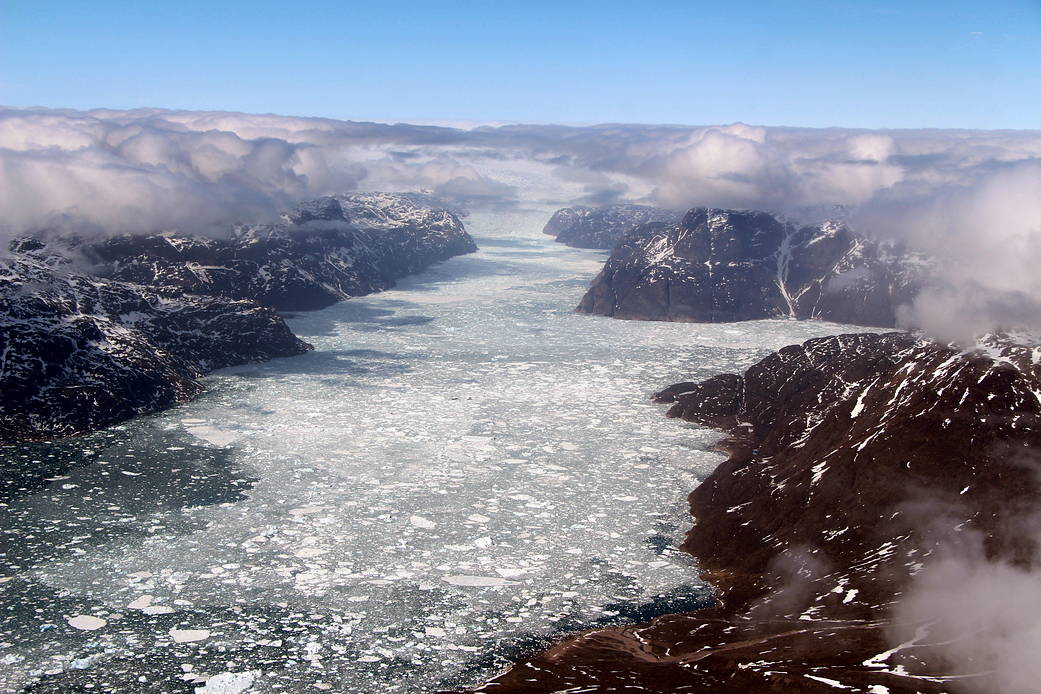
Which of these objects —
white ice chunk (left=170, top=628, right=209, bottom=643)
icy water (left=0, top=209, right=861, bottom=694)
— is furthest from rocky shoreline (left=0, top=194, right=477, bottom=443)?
white ice chunk (left=170, top=628, right=209, bottom=643)

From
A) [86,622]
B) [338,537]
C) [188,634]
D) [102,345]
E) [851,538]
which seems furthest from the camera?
[102,345]

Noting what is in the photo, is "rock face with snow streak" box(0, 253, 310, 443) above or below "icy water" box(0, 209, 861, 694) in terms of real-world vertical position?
above

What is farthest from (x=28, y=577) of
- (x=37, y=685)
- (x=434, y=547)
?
(x=434, y=547)

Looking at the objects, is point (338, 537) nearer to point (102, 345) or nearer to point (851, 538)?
point (851, 538)

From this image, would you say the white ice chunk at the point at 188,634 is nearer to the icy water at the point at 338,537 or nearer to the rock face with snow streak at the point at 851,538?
the icy water at the point at 338,537

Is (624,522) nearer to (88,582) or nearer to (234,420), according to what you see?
(88,582)

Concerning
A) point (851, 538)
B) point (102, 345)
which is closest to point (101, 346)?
point (102, 345)

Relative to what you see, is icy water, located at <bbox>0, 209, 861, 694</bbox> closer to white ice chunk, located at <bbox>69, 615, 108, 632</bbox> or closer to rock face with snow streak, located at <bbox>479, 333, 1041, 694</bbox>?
white ice chunk, located at <bbox>69, 615, 108, 632</bbox>
